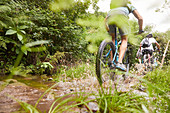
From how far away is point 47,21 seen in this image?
12.6ft

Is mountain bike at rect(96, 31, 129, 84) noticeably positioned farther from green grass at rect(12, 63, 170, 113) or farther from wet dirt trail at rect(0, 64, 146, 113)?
green grass at rect(12, 63, 170, 113)

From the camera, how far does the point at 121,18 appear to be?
31.6 inches

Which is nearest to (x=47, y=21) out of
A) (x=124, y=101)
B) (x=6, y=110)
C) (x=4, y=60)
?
(x=4, y=60)

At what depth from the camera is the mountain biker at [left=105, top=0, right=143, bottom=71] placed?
2.26 ft

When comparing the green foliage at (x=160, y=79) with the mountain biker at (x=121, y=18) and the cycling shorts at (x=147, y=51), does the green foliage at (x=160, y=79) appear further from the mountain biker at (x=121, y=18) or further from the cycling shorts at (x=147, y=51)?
the cycling shorts at (x=147, y=51)

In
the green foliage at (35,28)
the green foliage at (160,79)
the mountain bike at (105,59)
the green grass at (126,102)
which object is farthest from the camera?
the green foliage at (35,28)

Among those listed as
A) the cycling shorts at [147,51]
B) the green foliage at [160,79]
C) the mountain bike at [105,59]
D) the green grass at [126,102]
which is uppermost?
the cycling shorts at [147,51]

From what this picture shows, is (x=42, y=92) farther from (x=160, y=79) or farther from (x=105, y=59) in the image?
(x=160, y=79)

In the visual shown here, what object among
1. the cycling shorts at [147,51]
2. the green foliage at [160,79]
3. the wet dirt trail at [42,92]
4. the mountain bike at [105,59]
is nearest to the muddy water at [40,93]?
the wet dirt trail at [42,92]

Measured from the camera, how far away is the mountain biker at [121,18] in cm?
69

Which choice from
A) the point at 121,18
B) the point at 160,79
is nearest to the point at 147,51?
the point at 160,79

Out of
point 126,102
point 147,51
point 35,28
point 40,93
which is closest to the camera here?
point 126,102

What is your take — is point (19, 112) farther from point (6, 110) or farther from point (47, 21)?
point (47, 21)

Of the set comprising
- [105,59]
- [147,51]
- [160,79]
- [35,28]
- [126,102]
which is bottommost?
[126,102]
